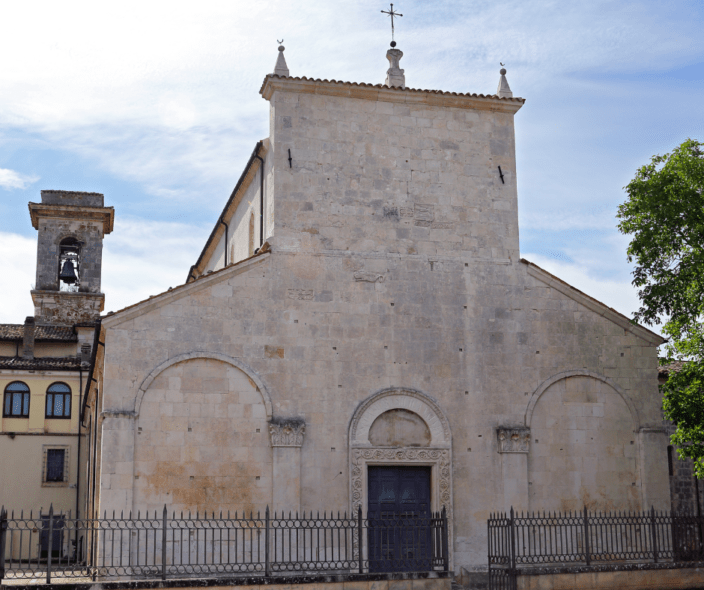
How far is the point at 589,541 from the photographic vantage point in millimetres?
17578

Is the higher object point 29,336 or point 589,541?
point 29,336

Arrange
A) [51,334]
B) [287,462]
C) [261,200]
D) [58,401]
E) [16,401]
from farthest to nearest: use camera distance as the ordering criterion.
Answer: [51,334], [58,401], [16,401], [261,200], [287,462]

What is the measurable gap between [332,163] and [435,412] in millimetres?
6237

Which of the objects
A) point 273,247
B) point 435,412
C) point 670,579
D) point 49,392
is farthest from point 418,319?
point 49,392

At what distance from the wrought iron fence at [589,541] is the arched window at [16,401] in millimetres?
24296

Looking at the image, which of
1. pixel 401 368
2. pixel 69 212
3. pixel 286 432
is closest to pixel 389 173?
pixel 401 368

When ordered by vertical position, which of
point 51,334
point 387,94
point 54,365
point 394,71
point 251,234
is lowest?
point 54,365

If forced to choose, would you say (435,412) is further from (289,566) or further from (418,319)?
(289,566)

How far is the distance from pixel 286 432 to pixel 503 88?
10.3 metres

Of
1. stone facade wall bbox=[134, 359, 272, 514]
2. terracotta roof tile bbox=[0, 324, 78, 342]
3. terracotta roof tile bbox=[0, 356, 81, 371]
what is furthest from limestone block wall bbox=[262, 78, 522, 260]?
terracotta roof tile bbox=[0, 324, 78, 342]

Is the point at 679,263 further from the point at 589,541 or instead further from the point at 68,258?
the point at 68,258

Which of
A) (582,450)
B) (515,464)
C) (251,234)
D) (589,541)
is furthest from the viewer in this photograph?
(251,234)

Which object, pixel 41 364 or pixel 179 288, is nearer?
pixel 179 288

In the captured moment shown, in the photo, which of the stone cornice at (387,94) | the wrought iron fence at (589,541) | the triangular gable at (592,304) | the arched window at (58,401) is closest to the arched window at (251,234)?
the stone cornice at (387,94)
